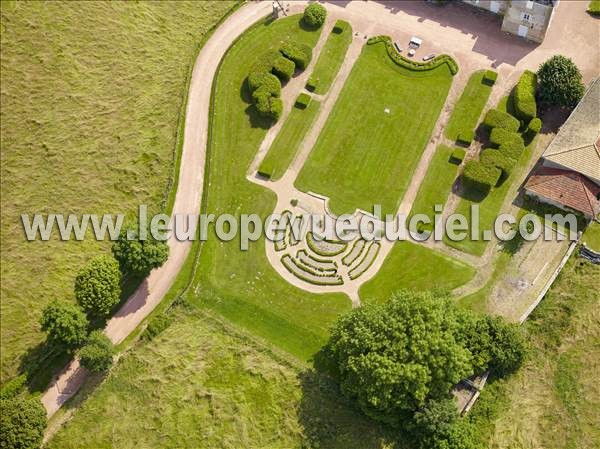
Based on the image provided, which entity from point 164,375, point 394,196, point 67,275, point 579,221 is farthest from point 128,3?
point 579,221

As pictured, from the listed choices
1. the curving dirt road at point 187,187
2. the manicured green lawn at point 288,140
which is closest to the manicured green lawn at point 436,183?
the manicured green lawn at point 288,140

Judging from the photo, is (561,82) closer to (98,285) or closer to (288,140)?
(288,140)

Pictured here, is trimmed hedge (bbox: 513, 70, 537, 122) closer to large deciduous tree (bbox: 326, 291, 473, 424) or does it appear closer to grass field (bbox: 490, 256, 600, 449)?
grass field (bbox: 490, 256, 600, 449)

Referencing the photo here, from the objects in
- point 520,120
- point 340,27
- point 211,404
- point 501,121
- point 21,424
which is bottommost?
point 21,424

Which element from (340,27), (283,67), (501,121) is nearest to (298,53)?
(283,67)

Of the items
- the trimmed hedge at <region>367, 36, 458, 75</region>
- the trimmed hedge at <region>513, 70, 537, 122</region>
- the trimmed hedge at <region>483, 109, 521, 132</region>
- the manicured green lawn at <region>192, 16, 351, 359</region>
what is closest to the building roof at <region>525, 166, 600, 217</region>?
the trimmed hedge at <region>483, 109, 521, 132</region>

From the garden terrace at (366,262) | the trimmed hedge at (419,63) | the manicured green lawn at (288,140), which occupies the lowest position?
the garden terrace at (366,262)

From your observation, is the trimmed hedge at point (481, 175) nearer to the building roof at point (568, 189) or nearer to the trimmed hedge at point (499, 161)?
the trimmed hedge at point (499, 161)
